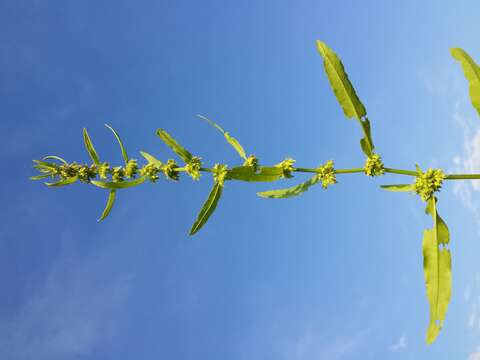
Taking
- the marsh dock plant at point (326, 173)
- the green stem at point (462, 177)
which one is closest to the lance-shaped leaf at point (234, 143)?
the marsh dock plant at point (326, 173)

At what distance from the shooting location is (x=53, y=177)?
5695mm

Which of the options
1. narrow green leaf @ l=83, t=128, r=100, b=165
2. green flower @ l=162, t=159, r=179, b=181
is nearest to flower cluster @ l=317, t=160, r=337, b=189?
green flower @ l=162, t=159, r=179, b=181

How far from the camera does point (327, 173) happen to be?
Result: 4949 mm

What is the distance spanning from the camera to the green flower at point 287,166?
5020 millimetres

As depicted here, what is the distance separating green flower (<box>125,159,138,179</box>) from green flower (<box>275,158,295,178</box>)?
6.02 ft

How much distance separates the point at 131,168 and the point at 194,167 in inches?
33.4

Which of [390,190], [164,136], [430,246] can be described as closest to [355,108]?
[390,190]

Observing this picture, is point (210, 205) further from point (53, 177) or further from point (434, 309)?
point (434, 309)

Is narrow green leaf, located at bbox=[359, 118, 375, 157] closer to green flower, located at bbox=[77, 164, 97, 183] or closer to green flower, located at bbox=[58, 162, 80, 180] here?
green flower, located at bbox=[77, 164, 97, 183]

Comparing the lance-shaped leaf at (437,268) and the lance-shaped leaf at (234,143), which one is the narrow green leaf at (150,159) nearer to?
the lance-shaped leaf at (234,143)

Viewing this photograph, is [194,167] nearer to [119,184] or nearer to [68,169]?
[119,184]

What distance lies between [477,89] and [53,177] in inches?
197

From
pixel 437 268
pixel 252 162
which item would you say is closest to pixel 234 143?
pixel 252 162

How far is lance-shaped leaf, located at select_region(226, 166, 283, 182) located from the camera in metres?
4.90
